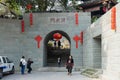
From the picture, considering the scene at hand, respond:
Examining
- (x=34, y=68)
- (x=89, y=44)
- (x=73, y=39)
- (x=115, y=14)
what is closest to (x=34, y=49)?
(x=34, y=68)

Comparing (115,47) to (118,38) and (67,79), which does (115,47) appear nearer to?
(118,38)

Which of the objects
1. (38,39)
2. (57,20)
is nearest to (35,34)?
(38,39)

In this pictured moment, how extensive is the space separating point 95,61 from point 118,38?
837cm

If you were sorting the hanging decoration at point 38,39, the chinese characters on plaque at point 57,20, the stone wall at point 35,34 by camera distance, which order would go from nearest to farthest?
1. the stone wall at point 35,34
2. the hanging decoration at point 38,39
3. the chinese characters on plaque at point 57,20

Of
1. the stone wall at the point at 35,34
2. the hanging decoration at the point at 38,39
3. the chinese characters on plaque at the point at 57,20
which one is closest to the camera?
the stone wall at the point at 35,34

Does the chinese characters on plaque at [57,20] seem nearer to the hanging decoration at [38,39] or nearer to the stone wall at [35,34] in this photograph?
the stone wall at [35,34]

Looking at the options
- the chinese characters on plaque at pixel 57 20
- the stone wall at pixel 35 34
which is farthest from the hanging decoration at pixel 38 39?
the chinese characters on plaque at pixel 57 20

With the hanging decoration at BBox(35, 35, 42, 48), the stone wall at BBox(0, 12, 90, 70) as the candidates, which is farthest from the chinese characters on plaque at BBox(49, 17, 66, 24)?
the hanging decoration at BBox(35, 35, 42, 48)

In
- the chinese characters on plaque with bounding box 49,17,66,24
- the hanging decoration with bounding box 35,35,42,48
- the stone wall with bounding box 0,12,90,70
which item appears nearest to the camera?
the stone wall with bounding box 0,12,90,70

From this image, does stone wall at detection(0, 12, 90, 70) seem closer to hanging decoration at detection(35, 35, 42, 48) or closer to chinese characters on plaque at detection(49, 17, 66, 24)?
chinese characters on plaque at detection(49, 17, 66, 24)

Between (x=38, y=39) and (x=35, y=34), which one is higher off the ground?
(x=35, y=34)

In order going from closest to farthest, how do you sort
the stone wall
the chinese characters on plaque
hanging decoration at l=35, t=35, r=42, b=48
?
the stone wall, hanging decoration at l=35, t=35, r=42, b=48, the chinese characters on plaque

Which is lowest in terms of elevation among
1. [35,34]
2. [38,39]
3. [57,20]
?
[38,39]

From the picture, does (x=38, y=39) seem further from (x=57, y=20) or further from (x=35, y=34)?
(x=57, y=20)
